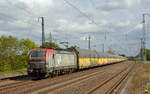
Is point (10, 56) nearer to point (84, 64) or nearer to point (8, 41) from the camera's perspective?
point (8, 41)

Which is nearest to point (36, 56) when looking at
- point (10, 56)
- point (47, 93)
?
point (47, 93)

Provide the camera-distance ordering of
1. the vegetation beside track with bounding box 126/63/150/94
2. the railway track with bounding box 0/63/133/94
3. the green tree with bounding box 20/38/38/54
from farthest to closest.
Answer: the green tree with bounding box 20/38/38/54, the vegetation beside track with bounding box 126/63/150/94, the railway track with bounding box 0/63/133/94

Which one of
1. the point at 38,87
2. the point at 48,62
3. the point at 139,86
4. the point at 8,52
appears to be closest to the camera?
the point at 38,87

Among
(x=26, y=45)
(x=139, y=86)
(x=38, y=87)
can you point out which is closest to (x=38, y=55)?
(x=38, y=87)

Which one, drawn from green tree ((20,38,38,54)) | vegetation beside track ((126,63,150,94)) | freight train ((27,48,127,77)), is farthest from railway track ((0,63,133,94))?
green tree ((20,38,38,54))

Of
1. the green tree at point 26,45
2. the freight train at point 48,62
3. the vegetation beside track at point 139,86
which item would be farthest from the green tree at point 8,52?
the vegetation beside track at point 139,86

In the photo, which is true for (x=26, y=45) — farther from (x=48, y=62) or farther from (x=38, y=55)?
(x=48, y=62)

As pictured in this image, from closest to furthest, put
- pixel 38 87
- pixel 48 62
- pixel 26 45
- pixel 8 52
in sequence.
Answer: pixel 38 87 → pixel 48 62 → pixel 8 52 → pixel 26 45

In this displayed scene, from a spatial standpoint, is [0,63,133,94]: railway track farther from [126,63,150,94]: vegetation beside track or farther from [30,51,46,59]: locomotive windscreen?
[126,63,150,94]: vegetation beside track

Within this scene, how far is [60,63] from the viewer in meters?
23.6

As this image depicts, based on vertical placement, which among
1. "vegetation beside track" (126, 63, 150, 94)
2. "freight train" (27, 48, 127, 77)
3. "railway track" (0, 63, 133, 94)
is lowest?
"vegetation beside track" (126, 63, 150, 94)

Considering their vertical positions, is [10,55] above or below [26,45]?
below

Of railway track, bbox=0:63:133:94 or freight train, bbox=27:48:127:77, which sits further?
freight train, bbox=27:48:127:77

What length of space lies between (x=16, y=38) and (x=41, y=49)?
29967mm
